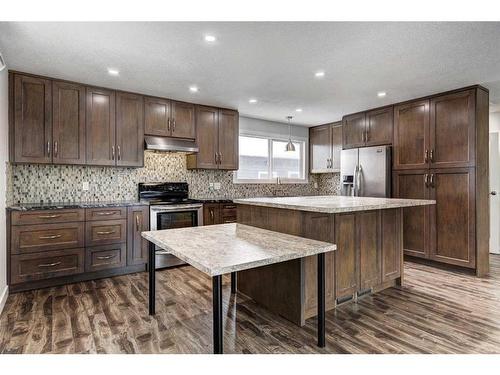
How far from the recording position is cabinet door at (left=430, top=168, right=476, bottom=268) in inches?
141

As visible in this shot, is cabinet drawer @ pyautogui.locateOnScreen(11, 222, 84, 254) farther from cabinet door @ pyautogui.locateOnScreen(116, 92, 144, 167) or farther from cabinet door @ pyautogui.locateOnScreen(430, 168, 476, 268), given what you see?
cabinet door @ pyautogui.locateOnScreen(430, 168, 476, 268)

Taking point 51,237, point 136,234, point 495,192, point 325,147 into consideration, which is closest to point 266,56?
point 136,234

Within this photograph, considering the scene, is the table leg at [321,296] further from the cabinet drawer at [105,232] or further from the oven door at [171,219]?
the cabinet drawer at [105,232]

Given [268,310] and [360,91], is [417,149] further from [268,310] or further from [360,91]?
[268,310]

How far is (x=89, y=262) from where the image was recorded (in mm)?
3359

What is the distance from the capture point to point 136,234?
3.68 meters

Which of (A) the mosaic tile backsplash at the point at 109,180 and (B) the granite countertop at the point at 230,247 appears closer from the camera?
(B) the granite countertop at the point at 230,247

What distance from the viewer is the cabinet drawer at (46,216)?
117 inches

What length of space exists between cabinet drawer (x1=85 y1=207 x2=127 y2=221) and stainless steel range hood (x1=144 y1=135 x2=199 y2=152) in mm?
928

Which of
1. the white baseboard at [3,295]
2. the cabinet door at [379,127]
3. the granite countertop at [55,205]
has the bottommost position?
the white baseboard at [3,295]

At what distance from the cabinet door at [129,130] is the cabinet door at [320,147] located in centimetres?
355

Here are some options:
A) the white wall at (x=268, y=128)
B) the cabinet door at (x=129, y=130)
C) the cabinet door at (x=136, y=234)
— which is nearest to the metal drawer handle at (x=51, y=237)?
the cabinet door at (x=136, y=234)
